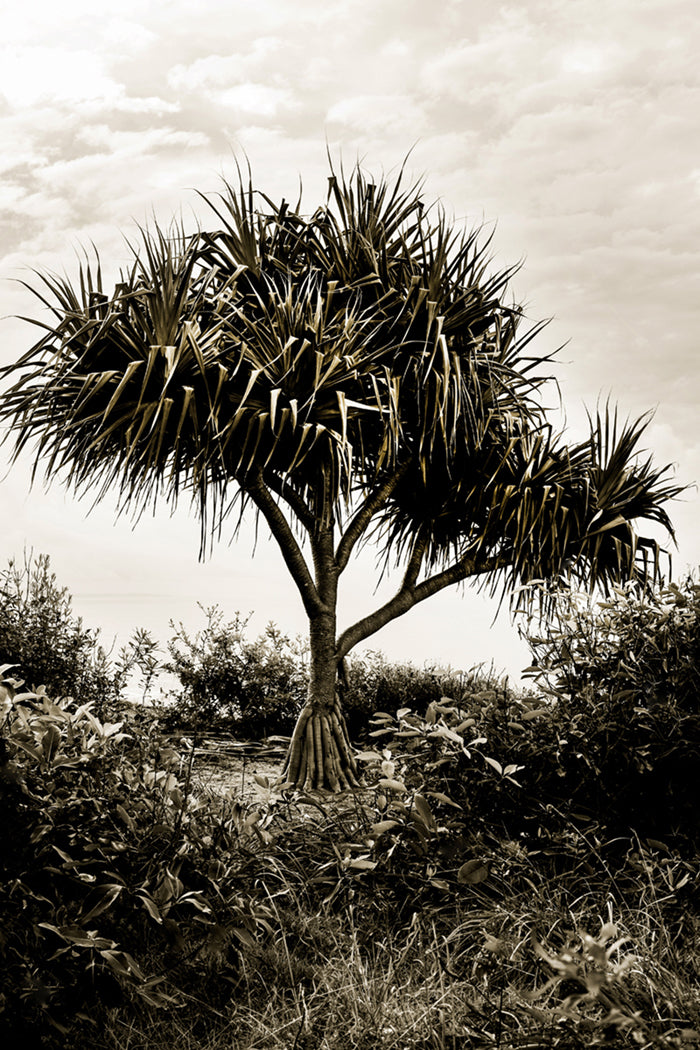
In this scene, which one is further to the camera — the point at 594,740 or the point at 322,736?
the point at 322,736

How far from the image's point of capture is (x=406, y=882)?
4.07 m

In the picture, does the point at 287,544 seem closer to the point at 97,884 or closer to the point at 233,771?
the point at 233,771

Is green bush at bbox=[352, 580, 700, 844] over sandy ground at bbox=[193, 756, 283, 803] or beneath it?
over

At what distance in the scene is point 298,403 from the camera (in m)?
6.89

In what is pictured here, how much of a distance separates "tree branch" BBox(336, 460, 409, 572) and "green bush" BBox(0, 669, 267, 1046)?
4295mm

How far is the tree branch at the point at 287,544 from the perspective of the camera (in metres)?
7.36

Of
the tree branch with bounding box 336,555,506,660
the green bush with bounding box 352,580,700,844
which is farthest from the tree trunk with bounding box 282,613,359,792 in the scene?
the green bush with bounding box 352,580,700,844

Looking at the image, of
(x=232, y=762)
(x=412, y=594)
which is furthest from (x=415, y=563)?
(x=232, y=762)

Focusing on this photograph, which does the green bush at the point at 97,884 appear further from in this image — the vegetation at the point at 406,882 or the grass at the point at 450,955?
the grass at the point at 450,955

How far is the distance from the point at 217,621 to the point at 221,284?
335 cm

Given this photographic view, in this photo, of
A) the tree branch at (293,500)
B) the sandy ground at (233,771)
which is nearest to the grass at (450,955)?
the sandy ground at (233,771)

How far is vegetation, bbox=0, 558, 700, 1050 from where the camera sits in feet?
9.85

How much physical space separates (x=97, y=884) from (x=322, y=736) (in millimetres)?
3941

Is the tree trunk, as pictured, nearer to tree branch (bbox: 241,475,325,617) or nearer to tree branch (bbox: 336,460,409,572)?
tree branch (bbox: 241,475,325,617)
